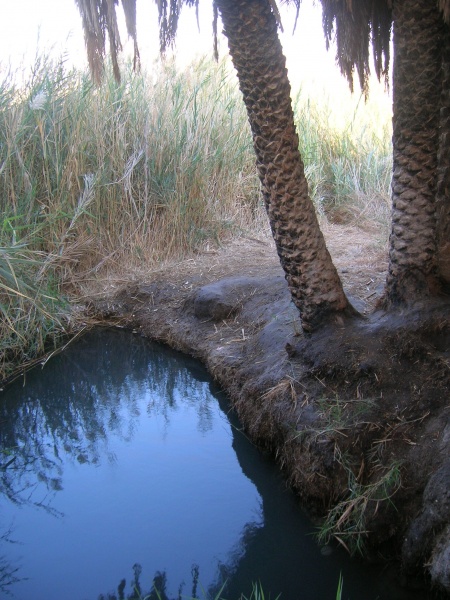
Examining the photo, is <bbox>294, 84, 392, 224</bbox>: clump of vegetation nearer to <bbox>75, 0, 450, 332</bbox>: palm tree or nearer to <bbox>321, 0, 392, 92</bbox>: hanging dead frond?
<bbox>321, 0, 392, 92</bbox>: hanging dead frond

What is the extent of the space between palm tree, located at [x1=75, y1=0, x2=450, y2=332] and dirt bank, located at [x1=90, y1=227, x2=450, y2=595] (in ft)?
0.76

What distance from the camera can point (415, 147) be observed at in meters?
3.17

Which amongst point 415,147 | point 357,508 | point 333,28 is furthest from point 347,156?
point 357,508

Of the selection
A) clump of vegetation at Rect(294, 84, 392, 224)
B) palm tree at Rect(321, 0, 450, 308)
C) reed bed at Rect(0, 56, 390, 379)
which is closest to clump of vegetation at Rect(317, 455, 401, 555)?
palm tree at Rect(321, 0, 450, 308)

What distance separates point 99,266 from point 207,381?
1.92m

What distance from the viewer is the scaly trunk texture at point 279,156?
3338mm

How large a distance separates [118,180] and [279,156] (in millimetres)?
2929

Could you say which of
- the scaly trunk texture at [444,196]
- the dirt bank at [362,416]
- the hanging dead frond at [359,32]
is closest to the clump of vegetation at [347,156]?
the dirt bank at [362,416]

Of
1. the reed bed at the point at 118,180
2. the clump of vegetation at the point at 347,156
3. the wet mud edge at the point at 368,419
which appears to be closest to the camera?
the wet mud edge at the point at 368,419

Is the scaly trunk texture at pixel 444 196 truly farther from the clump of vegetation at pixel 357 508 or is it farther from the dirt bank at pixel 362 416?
the clump of vegetation at pixel 357 508

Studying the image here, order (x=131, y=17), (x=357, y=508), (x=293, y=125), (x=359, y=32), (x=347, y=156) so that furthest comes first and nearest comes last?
(x=347, y=156), (x=359, y=32), (x=293, y=125), (x=131, y=17), (x=357, y=508)

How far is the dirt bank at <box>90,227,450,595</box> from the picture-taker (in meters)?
2.71

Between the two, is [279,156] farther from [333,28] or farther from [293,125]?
[333,28]

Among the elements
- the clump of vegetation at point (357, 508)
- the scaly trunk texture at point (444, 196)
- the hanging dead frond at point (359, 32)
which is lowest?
the clump of vegetation at point (357, 508)
